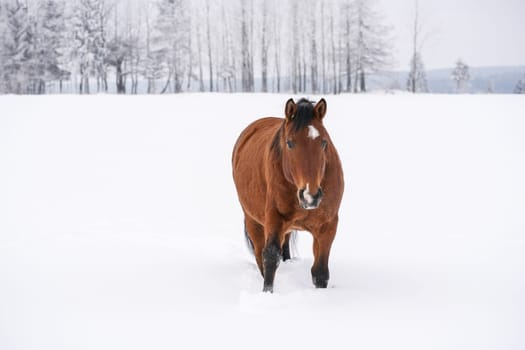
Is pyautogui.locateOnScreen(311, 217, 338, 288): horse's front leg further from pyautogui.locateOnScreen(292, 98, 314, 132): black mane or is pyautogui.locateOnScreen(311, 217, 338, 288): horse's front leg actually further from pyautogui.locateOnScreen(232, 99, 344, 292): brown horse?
pyautogui.locateOnScreen(292, 98, 314, 132): black mane

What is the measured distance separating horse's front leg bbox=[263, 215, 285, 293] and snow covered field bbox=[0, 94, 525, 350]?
0.20 metres

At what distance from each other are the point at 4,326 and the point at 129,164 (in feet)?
32.9

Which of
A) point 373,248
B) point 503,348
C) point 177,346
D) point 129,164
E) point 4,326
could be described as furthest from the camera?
point 129,164

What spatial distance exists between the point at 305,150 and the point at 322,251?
3.73 feet

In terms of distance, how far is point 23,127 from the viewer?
16.7m

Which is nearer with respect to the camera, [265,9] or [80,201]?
[80,201]

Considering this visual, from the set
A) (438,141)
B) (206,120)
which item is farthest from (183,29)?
(438,141)

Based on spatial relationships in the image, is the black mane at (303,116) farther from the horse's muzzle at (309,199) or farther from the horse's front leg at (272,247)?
the horse's front leg at (272,247)

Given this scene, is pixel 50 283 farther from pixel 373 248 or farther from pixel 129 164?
pixel 129 164

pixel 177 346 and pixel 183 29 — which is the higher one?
pixel 183 29

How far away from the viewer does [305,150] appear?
338cm

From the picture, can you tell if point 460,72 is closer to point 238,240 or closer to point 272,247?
point 238,240

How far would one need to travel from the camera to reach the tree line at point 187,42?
31.5 m

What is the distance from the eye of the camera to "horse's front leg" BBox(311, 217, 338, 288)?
402 centimetres
